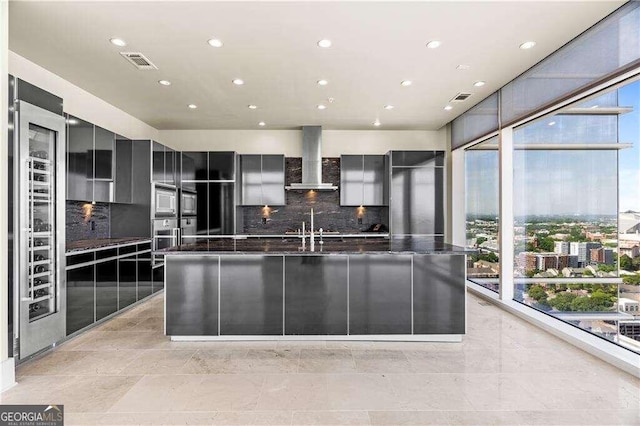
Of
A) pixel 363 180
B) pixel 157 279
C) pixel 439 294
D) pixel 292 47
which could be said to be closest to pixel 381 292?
pixel 439 294

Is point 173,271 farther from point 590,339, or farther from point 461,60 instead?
point 590,339

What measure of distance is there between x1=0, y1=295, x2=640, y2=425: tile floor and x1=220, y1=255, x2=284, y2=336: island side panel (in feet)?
0.64

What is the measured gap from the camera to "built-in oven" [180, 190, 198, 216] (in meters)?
5.76

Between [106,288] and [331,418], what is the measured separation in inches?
122

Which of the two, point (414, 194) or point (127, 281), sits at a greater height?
point (414, 194)

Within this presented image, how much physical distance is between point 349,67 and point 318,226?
346 centimetres

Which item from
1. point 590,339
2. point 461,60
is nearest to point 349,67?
point 461,60

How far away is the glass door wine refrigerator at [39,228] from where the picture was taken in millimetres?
2723

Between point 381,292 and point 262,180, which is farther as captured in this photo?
point 262,180

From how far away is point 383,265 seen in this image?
335cm

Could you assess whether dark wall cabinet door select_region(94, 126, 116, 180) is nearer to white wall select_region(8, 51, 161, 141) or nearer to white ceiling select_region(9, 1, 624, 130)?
white wall select_region(8, 51, 161, 141)

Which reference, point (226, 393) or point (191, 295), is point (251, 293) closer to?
point (191, 295)

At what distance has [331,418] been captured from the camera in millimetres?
2139

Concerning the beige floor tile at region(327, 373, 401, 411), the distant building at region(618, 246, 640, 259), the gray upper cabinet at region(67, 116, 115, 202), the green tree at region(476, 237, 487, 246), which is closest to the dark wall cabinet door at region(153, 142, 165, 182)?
the gray upper cabinet at region(67, 116, 115, 202)
